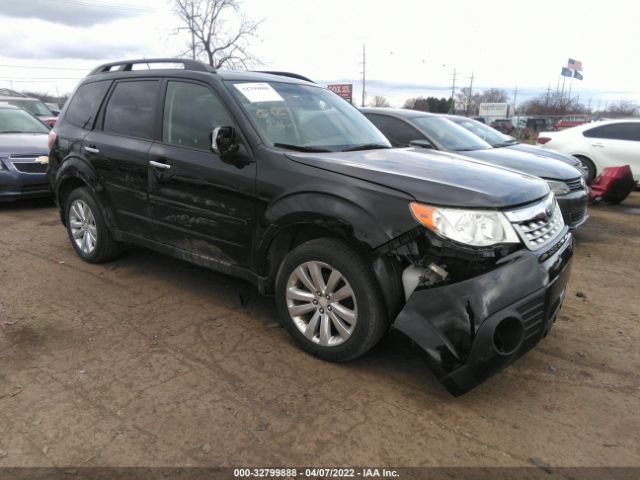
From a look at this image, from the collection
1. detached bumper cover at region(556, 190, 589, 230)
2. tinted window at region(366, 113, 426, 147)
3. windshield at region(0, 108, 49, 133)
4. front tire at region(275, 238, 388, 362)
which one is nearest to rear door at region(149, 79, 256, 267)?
front tire at region(275, 238, 388, 362)

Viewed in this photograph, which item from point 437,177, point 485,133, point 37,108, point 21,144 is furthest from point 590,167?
point 37,108

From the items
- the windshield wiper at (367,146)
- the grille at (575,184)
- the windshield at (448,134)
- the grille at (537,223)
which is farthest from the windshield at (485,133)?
the grille at (537,223)

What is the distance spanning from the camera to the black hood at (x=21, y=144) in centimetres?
748

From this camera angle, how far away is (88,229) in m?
4.91

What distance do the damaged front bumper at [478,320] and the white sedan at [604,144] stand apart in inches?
351

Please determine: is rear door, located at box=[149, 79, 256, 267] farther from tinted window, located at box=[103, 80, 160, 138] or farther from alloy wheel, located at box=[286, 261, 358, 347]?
alloy wheel, located at box=[286, 261, 358, 347]

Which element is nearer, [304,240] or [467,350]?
[467,350]

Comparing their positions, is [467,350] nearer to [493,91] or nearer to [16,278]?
[16,278]

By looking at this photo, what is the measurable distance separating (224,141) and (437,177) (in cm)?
145

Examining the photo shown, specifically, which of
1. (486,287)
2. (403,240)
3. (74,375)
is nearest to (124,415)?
(74,375)

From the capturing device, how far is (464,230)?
2.61m

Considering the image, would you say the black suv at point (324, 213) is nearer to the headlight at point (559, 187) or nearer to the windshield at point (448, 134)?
the windshield at point (448, 134)

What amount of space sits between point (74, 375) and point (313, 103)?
8.83ft

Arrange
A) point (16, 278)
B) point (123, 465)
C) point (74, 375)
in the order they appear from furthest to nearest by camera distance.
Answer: point (16, 278), point (74, 375), point (123, 465)
